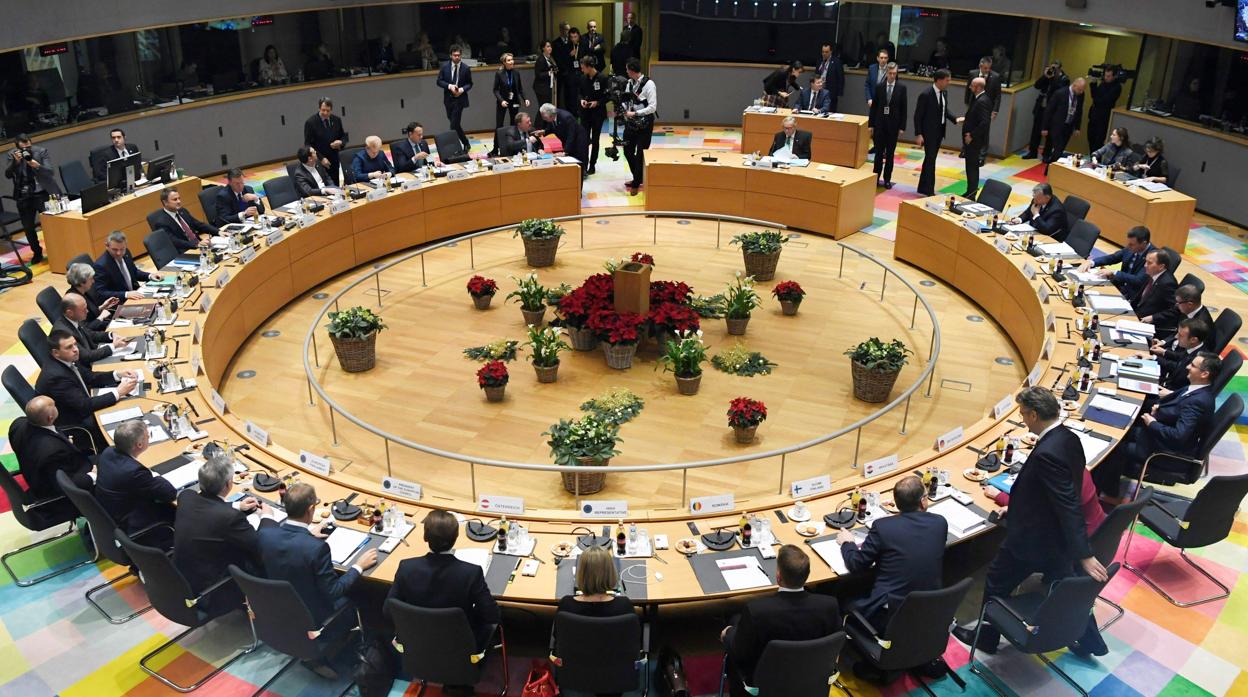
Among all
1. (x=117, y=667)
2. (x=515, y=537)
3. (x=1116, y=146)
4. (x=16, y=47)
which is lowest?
(x=117, y=667)

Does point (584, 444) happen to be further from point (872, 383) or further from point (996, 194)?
point (996, 194)

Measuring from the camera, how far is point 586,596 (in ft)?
18.6

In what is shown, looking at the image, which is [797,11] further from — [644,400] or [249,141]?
[644,400]

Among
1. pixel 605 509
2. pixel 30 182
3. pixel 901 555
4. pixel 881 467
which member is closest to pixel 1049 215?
pixel 881 467

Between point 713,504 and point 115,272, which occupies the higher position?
point 115,272

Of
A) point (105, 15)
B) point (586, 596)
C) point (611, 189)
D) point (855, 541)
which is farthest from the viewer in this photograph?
point (611, 189)


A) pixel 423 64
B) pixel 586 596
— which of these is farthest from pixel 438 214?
pixel 586 596

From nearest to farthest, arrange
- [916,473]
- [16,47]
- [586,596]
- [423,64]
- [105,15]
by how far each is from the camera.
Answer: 1. [586,596]
2. [916,473]
3. [16,47]
4. [105,15]
5. [423,64]

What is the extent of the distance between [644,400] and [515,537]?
3.74 meters

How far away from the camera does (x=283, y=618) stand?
600cm

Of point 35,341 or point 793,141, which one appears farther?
point 793,141

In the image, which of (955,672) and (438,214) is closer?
(955,672)

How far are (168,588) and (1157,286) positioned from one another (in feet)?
30.7

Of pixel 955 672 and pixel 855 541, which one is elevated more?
pixel 855 541
